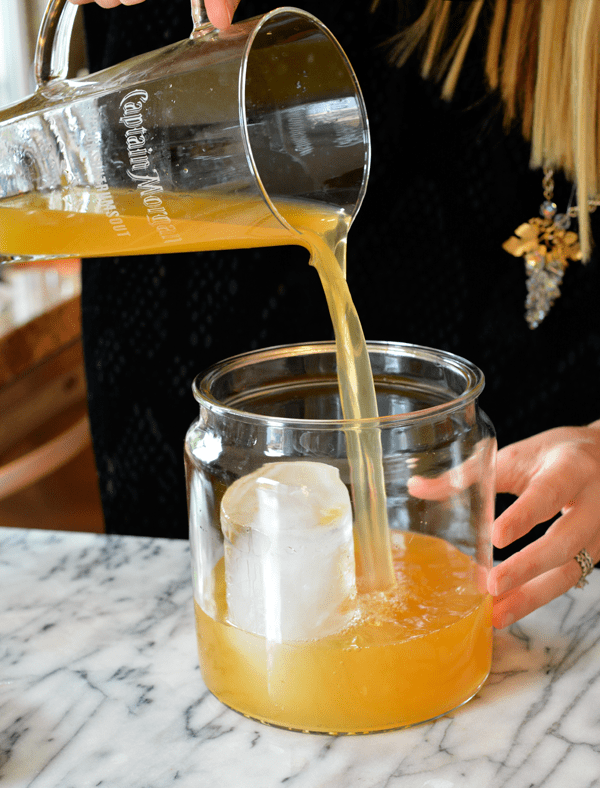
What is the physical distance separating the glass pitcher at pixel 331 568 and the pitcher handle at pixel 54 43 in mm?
280

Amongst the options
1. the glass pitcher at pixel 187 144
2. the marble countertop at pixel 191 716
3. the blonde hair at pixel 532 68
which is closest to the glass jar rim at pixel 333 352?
the glass pitcher at pixel 187 144

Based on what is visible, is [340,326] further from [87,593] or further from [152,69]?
[87,593]

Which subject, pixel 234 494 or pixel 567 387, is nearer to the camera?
pixel 234 494

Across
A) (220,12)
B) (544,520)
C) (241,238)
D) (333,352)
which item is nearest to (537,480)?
(544,520)

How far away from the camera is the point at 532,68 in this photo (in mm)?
1020

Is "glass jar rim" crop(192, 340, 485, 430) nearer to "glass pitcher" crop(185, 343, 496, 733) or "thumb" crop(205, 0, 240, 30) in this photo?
"glass pitcher" crop(185, 343, 496, 733)

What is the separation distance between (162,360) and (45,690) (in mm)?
614

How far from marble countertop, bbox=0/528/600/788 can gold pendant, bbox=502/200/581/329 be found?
0.39m

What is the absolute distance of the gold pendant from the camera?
1.04m

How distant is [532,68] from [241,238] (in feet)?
1.85

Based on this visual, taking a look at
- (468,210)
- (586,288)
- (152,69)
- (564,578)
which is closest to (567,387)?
(586,288)

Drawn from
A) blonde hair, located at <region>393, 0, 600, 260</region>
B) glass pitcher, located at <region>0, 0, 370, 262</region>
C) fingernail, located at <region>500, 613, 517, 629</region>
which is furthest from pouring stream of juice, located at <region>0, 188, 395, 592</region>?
blonde hair, located at <region>393, 0, 600, 260</region>

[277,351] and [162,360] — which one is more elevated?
[277,351]

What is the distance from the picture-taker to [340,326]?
67 centimetres
